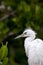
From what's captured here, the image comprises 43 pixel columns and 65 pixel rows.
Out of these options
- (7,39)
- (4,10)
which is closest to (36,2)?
(4,10)

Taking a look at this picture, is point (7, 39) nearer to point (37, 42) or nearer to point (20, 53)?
point (20, 53)

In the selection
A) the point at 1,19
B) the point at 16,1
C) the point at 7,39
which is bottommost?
the point at 7,39

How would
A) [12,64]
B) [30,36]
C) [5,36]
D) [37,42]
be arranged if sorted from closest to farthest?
1. [37,42]
2. [30,36]
3. [12,64]
4. [5,36]

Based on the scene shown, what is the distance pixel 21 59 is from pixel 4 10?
47.7 inches

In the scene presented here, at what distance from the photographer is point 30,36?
5.59 meters

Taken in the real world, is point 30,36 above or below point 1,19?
below

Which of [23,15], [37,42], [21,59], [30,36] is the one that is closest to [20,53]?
[21,59]

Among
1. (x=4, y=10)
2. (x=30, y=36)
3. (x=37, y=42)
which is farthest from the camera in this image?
(x=4, y=10)

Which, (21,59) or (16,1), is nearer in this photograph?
(21,59)

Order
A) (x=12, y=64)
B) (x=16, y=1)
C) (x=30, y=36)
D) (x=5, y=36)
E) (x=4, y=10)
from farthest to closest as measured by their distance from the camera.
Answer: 1. (x=16, y=1)
2. (x=4, y=10)
3. (x=5, y=36)
4. (x=12, y=64)
5. (x=30, y=36)

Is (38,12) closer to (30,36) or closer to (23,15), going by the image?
(23,15)

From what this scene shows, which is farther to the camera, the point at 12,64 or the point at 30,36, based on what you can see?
the point at 12,64

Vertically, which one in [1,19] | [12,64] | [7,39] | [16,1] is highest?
[16,1]

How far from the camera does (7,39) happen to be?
6887 mm
